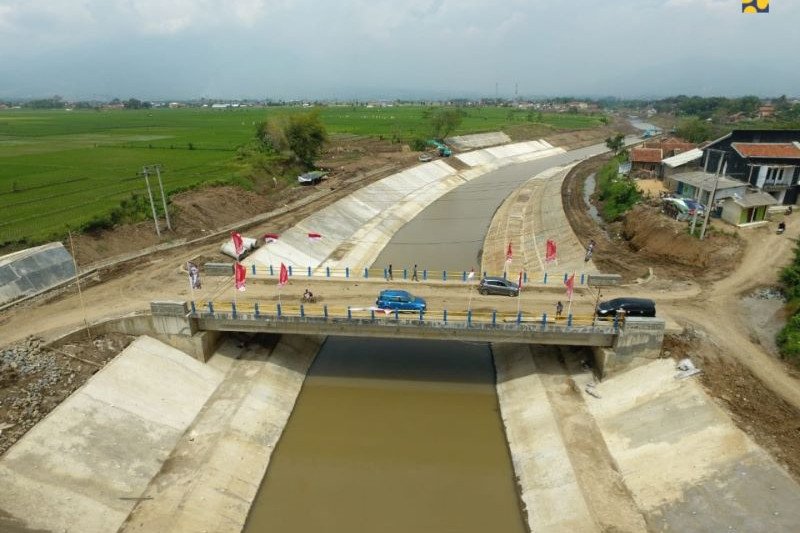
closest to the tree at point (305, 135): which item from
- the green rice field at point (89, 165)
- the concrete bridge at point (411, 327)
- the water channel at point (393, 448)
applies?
the green rice field at point (89, 165)

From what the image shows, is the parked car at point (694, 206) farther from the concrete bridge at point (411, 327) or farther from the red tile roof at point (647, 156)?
the concrete bridge at point (411, 327)

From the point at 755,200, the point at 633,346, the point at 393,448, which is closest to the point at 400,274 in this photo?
the point at 393,448

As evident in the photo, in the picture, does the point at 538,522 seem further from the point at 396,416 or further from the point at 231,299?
the point at 231,299

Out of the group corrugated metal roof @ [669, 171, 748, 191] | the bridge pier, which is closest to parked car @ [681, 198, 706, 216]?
corrugated metal roof @ [669, 171, 748, 191]

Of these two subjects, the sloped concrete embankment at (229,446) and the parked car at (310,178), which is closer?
the sloped concrete embankment at (229,446)

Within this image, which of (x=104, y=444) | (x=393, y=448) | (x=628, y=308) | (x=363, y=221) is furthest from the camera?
(x=363, y=221)

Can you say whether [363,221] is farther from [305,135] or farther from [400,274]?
[400,274]
